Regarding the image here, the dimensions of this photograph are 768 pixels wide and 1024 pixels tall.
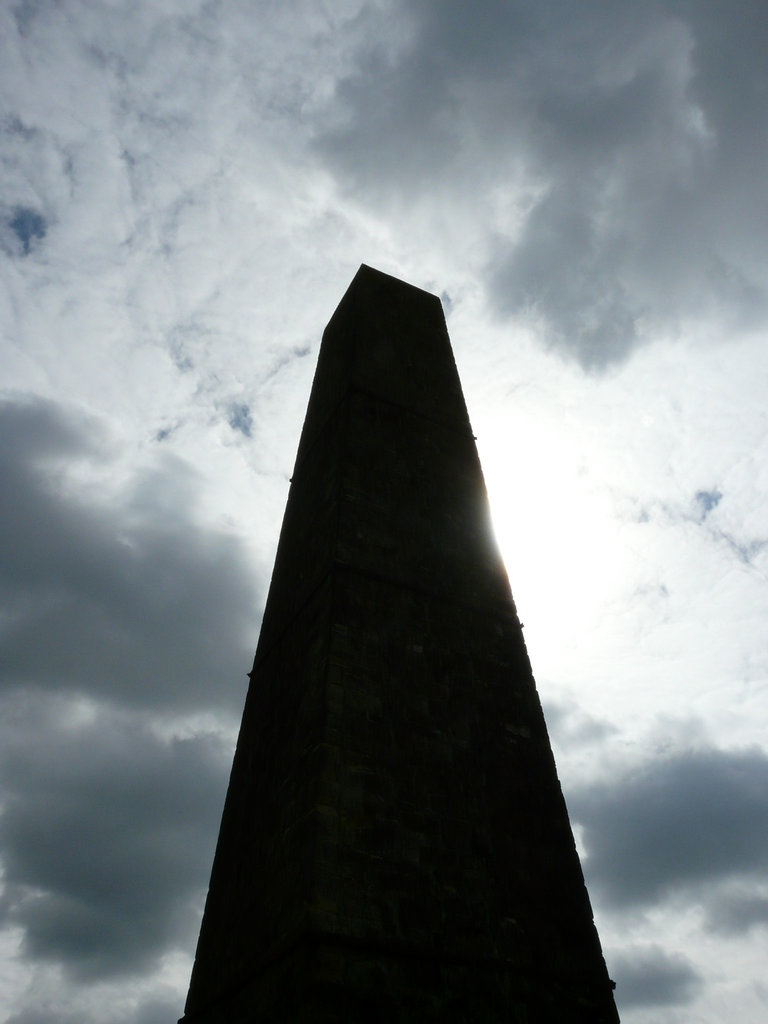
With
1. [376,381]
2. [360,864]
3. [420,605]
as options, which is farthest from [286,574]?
[360,864]

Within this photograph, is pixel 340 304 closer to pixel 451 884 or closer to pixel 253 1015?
pixel 451 884

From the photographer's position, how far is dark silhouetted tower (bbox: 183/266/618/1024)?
367 inches

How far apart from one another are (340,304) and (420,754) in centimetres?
1251

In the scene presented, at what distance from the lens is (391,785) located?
10625 millimetres

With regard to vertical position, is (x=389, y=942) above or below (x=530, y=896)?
below

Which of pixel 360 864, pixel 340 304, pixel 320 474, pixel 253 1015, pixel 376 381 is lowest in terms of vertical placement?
pixel 253 1015

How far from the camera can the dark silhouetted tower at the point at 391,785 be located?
933cm

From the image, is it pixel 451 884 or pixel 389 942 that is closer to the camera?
pixel 389 942

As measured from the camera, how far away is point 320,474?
15.3 metres

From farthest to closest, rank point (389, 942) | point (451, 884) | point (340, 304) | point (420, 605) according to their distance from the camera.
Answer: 1. point (340, 304)
2. point (420, 605)
3. point (451, 884)
4. point (389, 942)

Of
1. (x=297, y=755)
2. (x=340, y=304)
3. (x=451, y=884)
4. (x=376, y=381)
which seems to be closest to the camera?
(x=451, y=884)

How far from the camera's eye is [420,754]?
36.8ft

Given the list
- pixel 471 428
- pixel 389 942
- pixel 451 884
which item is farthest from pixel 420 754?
pixel 471 428

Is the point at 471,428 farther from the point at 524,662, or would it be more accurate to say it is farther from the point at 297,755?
the point at 297,755
